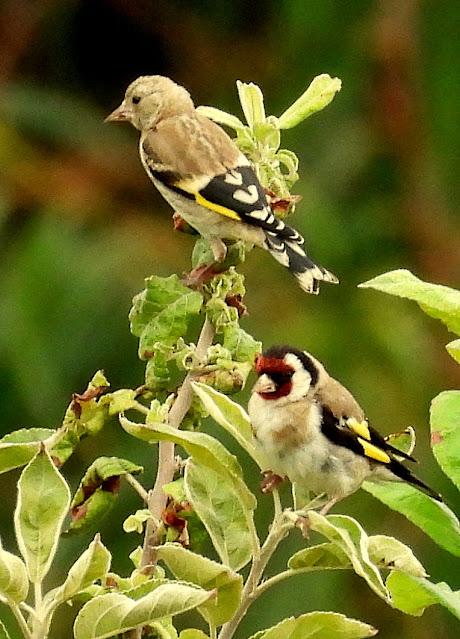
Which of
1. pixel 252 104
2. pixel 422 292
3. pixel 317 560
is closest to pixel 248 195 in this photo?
pixel 252 104

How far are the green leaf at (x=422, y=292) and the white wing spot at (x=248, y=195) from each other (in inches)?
26.3

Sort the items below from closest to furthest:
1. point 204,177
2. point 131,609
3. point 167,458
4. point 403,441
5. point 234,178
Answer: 1. point 131,609
2. point 167,458
3. point 403,441
4. point 234,178
5. point 204,177

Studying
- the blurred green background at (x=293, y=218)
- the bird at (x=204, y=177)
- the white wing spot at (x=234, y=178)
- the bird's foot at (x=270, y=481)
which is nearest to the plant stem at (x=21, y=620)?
the bird's foot at (x=270, y=481)

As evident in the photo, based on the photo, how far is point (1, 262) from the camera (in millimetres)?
5102

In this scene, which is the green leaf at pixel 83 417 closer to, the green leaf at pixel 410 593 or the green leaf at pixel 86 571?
Result: the green leaf at pixel 86 571

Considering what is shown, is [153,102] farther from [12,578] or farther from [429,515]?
[12,578]

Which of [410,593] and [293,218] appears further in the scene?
[293,218]

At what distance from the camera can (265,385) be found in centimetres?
186

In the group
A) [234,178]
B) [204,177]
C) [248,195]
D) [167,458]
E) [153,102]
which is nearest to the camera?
[167,458]

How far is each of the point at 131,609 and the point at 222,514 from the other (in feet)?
0.81

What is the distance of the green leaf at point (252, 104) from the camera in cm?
169

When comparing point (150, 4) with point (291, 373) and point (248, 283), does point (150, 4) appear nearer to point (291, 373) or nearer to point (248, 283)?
point (248, 283)

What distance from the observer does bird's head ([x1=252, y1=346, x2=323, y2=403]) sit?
1771 mm

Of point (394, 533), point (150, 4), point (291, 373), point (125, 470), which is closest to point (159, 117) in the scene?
point (291, 373)
